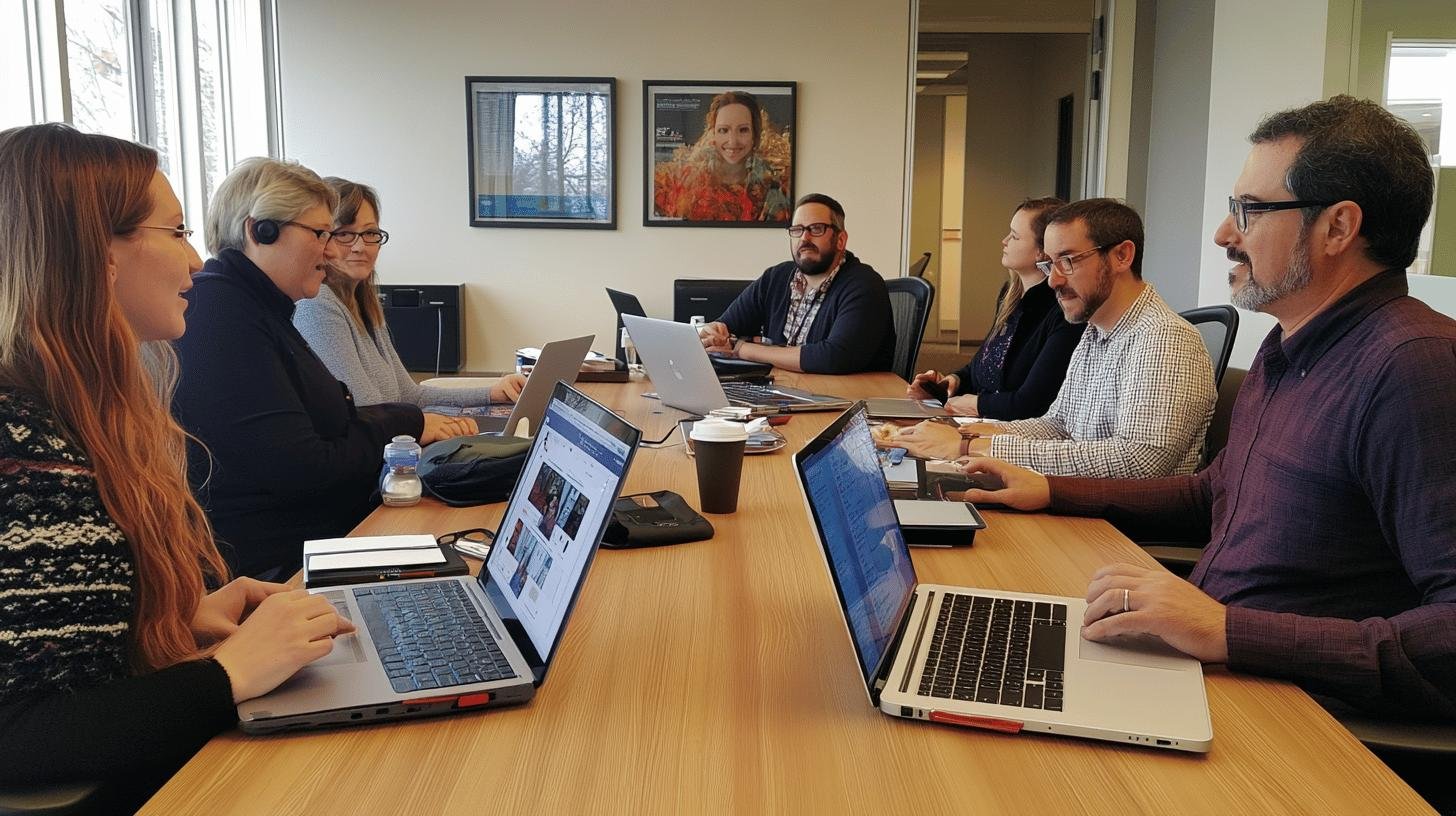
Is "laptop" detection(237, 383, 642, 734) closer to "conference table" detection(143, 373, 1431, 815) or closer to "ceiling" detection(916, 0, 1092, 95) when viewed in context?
"conference table" detection(143, 373, 1431, 815)

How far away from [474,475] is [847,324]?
2.17 m

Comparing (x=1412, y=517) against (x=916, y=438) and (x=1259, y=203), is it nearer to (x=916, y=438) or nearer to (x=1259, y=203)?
(x=1259, y=203)

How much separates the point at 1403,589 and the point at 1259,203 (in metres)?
0.54

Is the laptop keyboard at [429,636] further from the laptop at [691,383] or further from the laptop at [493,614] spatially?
the laptop at [691,383]

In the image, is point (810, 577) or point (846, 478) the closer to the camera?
point (846, 478)

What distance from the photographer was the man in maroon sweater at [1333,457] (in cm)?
122

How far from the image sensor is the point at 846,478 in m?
1.21

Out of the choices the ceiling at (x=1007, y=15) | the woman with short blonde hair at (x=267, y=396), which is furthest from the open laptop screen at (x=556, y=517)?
the ceiling at (x=1007, y=15)

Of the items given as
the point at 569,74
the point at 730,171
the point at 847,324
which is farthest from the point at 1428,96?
the point at 569,74

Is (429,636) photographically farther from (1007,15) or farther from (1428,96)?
(1007,15)

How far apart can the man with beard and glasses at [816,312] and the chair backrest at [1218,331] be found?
55.4 inches

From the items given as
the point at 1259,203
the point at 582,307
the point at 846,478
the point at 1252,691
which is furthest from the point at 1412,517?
the point at 582,307

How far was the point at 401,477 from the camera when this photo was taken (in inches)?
77.5

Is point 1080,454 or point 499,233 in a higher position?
point 499,233
